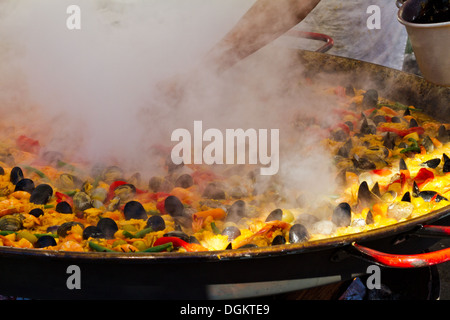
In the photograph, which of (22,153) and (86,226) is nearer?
(86,226)

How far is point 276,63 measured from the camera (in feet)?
13.5

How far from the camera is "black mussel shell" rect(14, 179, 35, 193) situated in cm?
269

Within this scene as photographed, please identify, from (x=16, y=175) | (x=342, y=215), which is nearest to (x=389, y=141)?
(x=342, y=215)

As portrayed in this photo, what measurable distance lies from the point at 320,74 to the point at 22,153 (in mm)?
2517

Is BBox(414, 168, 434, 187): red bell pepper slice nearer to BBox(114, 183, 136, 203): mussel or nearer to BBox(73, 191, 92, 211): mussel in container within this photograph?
BBox(114, 183, 136, 203): mussel

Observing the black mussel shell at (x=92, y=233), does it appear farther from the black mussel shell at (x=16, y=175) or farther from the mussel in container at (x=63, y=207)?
the black mussel shell at (x=16, y=175)

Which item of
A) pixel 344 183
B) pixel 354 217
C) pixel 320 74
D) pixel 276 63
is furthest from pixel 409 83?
pixel 354 217

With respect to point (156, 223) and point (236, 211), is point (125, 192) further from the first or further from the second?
point (236, 211)

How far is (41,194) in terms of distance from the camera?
2.60 m

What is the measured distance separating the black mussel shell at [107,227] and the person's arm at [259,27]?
1.62 metres

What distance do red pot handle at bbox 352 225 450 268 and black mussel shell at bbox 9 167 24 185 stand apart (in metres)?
1.93

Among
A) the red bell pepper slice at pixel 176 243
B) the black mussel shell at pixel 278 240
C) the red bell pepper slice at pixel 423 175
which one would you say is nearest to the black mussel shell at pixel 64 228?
the red bell pepper slice at pixel 176 243

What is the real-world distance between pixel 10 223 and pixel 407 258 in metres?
1.78
